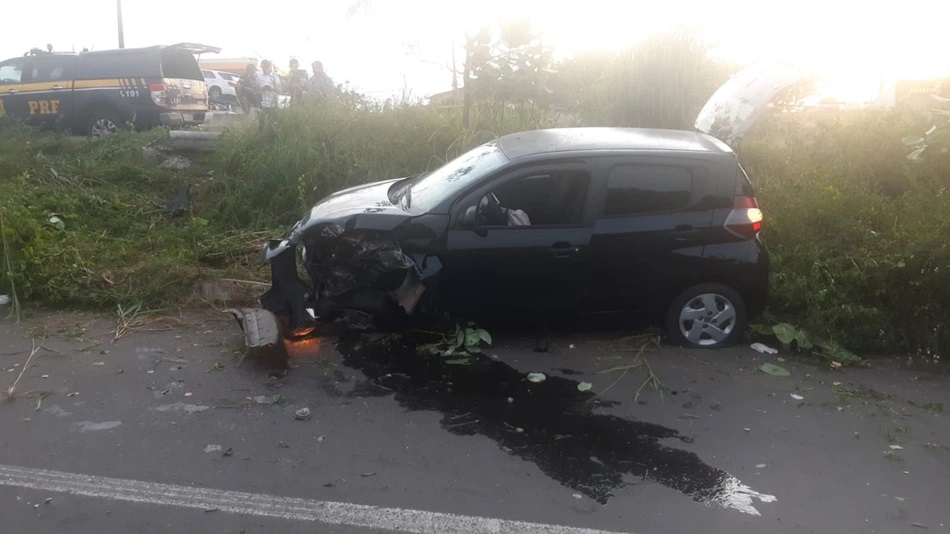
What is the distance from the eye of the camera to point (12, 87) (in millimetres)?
14531

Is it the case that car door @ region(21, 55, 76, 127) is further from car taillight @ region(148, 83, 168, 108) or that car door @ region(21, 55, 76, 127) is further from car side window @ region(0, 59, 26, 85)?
car taillight @ region(148, 83, 168, 108)

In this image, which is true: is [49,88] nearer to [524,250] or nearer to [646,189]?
[524,250]

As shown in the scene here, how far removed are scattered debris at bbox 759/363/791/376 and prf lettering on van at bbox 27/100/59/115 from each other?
43.4 feet

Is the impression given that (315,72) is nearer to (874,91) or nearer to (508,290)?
(508,290)

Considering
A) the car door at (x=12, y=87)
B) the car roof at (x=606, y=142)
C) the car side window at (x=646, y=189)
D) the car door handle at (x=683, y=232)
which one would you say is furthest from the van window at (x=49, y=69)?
the car door handle at (x=683, y=232)

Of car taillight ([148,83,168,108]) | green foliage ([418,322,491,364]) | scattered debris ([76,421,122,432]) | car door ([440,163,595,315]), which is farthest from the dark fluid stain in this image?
car taillight ([148,83,168,108])

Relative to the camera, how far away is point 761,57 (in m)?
11.7

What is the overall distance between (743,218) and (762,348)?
1.07 metres

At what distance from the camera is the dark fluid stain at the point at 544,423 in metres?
4.35

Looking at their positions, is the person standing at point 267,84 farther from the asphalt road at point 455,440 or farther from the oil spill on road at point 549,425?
the oil spill on road at point 549,425

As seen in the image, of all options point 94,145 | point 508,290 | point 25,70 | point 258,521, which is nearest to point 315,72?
point 94,145

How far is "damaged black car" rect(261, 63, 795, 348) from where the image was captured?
586cm

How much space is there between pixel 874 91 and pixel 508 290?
41.2ft

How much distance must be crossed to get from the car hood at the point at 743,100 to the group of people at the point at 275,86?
5.79 m
